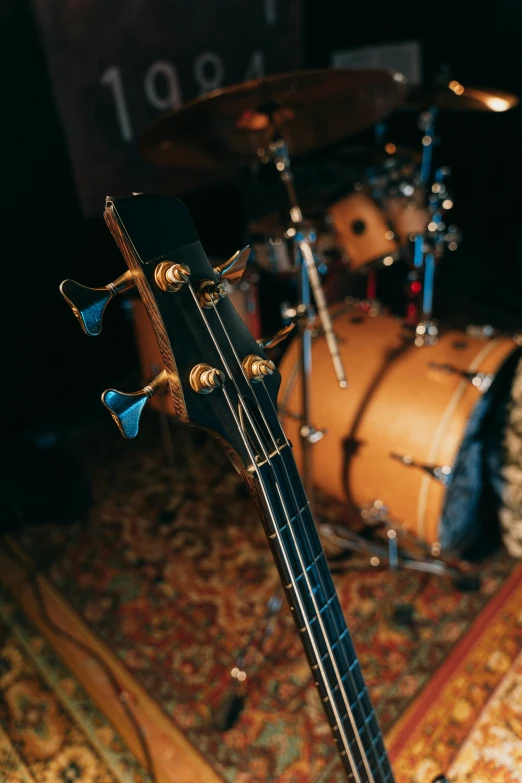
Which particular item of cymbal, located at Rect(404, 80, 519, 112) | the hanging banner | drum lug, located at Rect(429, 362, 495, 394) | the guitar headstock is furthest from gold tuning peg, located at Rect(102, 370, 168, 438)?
cymbal, located at Rect(404, 80, 519, 112)

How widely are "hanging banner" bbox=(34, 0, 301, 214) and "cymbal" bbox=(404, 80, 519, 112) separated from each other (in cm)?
81

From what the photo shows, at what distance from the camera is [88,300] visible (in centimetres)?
68

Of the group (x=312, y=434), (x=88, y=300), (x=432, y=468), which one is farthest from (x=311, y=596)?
(x=432, y=468)

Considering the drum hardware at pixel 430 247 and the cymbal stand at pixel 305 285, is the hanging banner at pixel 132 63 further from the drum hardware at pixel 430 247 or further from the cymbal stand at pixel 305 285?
the drum hardware at pixel 430 247

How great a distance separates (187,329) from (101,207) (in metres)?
1.76

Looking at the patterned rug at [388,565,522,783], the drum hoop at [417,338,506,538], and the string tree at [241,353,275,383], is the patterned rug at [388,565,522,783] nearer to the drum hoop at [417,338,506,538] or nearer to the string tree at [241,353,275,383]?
the drum hoop at [417,338,506,538]

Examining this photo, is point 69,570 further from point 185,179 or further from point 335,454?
point 185,179

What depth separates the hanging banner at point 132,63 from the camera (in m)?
1.89

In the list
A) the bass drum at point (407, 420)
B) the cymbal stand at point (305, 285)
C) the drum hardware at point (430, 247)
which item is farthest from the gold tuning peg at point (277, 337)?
the drum hardware at point (430, 247)

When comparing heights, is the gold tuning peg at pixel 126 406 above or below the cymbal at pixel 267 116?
below

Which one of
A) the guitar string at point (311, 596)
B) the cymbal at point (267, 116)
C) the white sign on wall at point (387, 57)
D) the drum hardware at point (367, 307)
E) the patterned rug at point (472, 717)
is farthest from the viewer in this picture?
the white sign on wall at point (387, 57)

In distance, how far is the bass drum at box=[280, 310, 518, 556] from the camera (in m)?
1.72

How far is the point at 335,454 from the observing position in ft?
6.49

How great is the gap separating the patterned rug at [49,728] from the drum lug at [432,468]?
4.03ft
